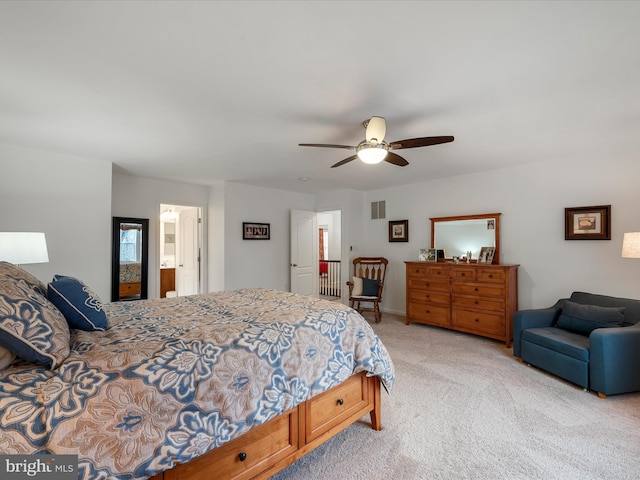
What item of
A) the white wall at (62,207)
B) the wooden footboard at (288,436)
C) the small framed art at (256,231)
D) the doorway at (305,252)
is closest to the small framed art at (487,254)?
the doorway at (305,252)

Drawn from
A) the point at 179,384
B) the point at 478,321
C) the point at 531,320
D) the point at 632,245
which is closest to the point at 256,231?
the point at 478,321

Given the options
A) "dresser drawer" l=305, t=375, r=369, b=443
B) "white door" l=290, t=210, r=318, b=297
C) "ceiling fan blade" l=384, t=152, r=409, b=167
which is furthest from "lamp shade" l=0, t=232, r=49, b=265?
"white door" l=290, t=210, r=318, b=297

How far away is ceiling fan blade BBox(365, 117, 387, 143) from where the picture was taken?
2.39 meters

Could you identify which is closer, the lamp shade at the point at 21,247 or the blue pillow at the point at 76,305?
the blue pillow at the point at 76,305

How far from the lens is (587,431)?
6.76ft

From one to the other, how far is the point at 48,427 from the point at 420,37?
89.2 inches

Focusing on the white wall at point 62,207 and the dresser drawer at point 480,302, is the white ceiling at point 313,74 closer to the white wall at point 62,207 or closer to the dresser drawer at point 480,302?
the white wall at point 62,207

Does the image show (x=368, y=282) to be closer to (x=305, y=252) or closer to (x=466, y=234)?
(x=305, y=252)

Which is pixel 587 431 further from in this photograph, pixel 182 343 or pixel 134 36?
pixel 134 36

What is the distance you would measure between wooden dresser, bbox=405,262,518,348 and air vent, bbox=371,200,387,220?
1360mm

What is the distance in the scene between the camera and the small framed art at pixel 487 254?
4.32 m

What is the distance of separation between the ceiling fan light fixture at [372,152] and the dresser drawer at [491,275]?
2536 millimetres
